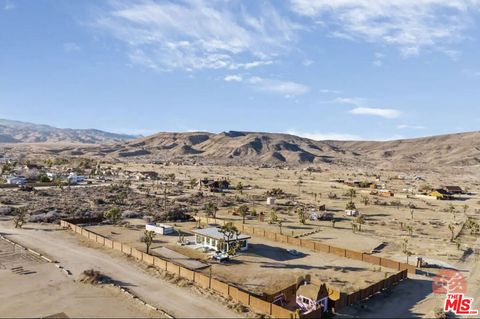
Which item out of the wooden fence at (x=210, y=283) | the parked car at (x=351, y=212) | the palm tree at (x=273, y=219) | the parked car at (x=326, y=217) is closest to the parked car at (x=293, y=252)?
the wooden fence at (x=210, y=283)

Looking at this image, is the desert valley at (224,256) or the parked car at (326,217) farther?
the parked car at (326,217)

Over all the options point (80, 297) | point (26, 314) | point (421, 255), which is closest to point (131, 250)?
point (80, 297)

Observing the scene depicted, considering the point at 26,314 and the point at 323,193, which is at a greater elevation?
the point at 323,193

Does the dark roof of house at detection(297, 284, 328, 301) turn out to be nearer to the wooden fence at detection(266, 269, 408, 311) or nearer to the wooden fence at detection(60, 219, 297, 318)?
the wooden fence at detection(266, 269, 408, 311)

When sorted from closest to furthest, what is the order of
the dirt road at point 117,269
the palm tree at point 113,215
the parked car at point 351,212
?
1. the dirt road at point 117,269
2. the palm tree at point 113,215
3. the parked car at point 351,212

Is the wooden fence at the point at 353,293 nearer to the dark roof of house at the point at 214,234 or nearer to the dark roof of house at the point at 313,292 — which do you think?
the dark roof of house at the point at 313,292

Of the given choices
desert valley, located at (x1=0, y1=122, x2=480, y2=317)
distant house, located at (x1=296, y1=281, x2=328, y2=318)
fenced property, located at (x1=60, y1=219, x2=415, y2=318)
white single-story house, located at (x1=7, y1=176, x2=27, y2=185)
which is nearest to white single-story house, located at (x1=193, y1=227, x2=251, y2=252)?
desert valley, located at (x1=0, y1=122, x2=480, y2=317)

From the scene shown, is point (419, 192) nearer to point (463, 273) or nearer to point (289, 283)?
point (463, 273)
